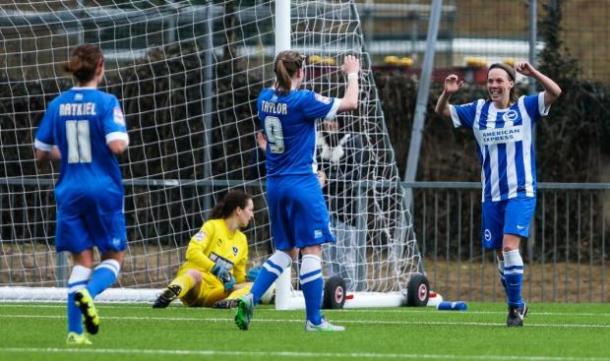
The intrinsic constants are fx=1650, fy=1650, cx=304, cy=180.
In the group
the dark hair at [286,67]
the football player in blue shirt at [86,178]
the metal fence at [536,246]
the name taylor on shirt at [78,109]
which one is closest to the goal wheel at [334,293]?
the metal fence at [536,246]

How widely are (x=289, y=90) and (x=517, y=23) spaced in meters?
7.78

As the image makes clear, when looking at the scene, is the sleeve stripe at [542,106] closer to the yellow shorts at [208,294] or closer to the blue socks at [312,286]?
the blue socks at [312,286]

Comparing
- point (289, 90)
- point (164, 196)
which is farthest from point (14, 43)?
point (289, 90)

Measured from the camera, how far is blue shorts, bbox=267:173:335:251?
10.7 metres

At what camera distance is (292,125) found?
424 inches

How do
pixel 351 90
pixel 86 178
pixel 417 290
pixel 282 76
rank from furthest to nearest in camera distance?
1. pixel 417 290
2. pixel 282 76
3. pixel 351 90
4. pixel 86 178

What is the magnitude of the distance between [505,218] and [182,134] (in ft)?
17.1

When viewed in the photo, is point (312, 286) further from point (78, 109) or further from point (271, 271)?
point (78, 109)

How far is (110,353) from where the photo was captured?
8.75 m

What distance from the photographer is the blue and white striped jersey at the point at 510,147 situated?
1138 centimetres

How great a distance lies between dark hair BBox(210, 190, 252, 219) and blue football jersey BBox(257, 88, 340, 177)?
311cm

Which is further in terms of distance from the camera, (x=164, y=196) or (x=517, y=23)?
(x=517, y=23)

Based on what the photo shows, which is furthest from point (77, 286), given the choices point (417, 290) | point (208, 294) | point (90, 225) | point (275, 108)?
point (417, 290)

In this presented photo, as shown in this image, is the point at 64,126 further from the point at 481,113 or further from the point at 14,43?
the point at 14,43
